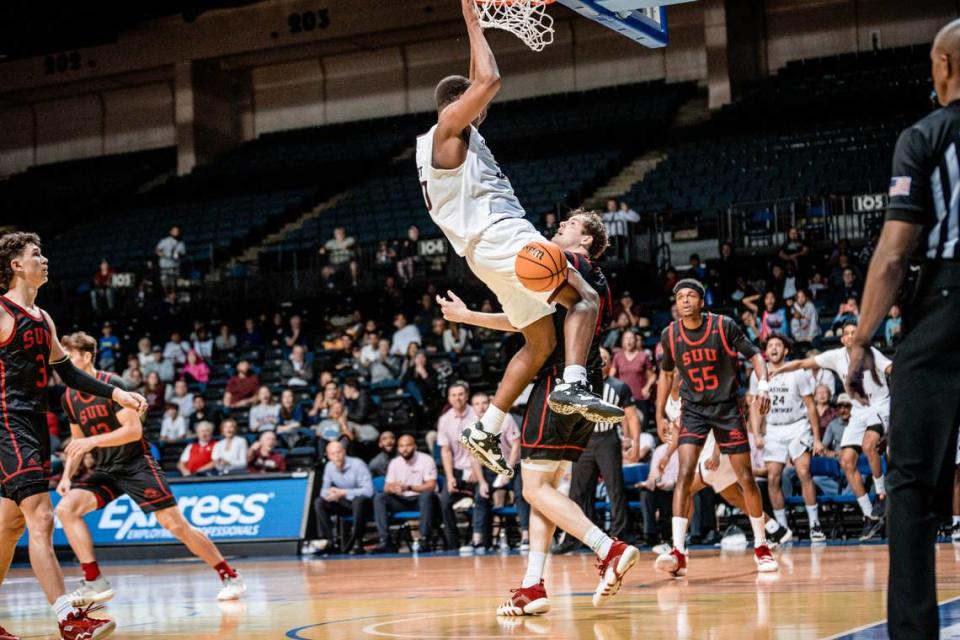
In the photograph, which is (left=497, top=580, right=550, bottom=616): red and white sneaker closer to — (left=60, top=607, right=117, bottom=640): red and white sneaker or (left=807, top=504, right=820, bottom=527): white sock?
(left=60, top=607, right=117, bottom=640): red and white sneaker

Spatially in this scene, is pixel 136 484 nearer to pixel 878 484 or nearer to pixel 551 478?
pixel 551 478

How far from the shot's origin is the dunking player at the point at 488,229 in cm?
562

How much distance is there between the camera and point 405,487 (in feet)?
44.8

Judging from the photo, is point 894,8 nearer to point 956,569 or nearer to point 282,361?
point 282,361

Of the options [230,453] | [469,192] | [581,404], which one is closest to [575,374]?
[581,404]

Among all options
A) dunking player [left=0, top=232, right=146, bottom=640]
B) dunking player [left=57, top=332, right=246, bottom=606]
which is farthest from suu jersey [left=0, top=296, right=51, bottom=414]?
dunking player [left=57, top=332, right=246, bottom=606]

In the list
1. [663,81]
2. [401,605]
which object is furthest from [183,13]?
[401,605]

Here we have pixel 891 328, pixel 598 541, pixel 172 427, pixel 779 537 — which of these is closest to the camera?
pixel 598 541

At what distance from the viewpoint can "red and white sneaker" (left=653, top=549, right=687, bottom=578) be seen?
809 centimetres

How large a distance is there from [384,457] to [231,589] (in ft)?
20.5

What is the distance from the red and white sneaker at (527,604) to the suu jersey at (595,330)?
1105 millimetres

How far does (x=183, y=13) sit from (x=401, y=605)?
2393cm

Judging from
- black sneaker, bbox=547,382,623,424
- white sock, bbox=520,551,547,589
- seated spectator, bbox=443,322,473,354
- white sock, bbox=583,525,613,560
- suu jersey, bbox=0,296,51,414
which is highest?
seated spectator, bbox=443,322,473,354

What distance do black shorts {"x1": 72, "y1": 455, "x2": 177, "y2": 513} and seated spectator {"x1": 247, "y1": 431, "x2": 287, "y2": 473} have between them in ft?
21.0
